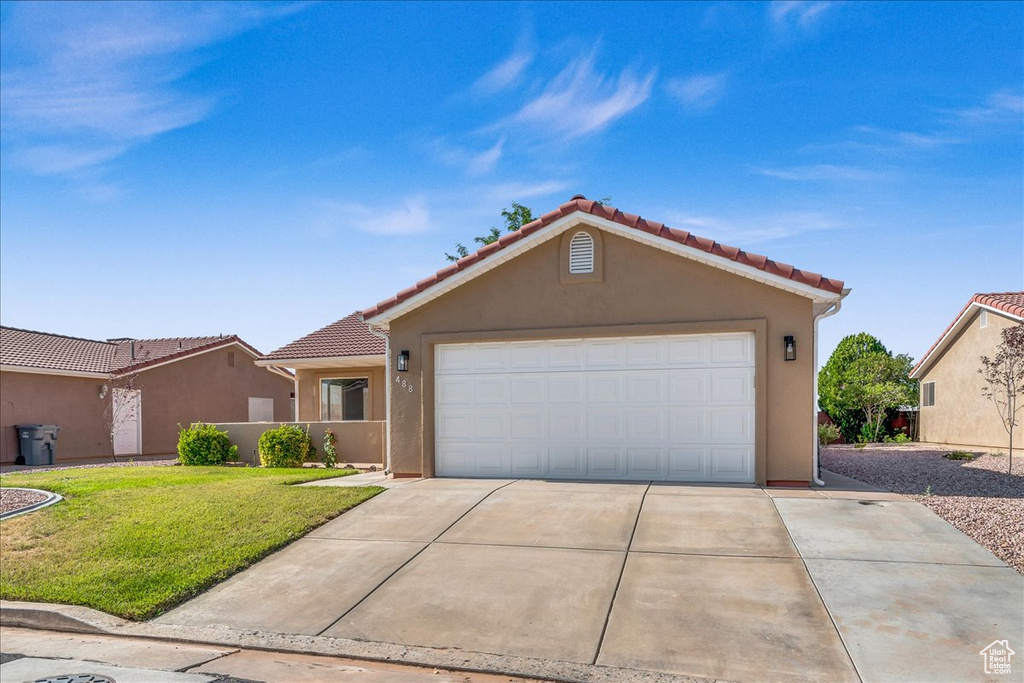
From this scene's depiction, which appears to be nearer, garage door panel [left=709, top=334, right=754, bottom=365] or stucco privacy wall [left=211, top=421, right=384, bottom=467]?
garage door panel [left=709, top=334, right=754, bottom=365]

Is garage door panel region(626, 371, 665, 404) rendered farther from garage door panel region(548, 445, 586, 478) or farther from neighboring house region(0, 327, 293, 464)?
neighboring house region(0, 327, 293, 464)

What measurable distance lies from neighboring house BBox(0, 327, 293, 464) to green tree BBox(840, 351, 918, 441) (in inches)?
828

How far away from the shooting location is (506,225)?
78.1 ft

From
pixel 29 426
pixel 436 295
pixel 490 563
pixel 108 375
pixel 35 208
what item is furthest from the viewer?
pixel 108 375

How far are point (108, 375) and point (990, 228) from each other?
80.6 ft

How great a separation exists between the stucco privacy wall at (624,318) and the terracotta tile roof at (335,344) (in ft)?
18.6

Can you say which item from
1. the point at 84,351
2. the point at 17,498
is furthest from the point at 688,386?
the point at 84,351

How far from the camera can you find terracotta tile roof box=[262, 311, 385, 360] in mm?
17531

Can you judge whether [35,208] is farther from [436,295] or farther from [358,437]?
[436,295]

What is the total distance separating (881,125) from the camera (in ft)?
39.5

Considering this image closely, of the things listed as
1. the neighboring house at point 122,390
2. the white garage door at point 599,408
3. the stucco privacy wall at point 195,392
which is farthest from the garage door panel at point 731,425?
the stucco privacy wall at point 195,392

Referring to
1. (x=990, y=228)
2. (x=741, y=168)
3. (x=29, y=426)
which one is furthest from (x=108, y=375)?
(x=990, y=228)

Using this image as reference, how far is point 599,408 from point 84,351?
21264 mm

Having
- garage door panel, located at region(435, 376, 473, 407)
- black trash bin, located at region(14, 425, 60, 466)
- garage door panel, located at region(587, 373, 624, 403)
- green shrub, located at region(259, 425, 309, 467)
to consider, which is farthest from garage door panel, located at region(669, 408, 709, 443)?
black trash bin, located at region(14, 425, 60, 466)
